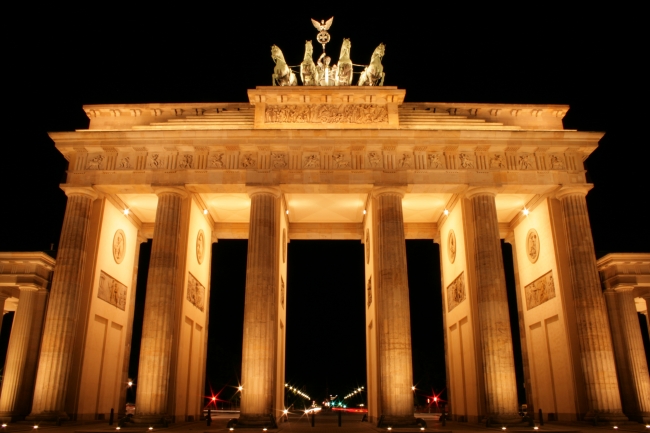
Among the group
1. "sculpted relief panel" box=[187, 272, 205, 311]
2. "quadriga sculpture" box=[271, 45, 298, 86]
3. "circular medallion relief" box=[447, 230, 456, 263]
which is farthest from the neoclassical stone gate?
Result: "quadriga sculpture" box=[271, 45, 298, 86]

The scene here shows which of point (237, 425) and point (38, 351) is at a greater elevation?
point (38, 351)

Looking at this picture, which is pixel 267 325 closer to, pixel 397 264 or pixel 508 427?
pixel 397 264

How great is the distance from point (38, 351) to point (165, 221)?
8301 mm

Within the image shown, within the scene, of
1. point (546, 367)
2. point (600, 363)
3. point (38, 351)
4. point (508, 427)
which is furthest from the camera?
point (546, 367)

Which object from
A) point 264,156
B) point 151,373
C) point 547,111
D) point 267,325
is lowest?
point 151,373

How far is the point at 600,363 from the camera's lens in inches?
870

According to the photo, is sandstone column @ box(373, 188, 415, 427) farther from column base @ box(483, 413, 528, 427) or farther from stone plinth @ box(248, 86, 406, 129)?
stone plinth @ box(248, 86, 406, 129)

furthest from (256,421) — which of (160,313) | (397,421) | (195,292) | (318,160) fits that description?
(318,160)

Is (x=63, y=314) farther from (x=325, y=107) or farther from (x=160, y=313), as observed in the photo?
(x=325, y=107)

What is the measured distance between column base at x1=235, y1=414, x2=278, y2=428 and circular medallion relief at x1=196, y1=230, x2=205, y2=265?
9.74 metres

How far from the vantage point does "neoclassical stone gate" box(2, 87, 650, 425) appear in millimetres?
22141

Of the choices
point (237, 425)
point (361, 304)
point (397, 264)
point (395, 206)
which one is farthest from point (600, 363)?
point (361, 304)

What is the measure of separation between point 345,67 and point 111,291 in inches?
651

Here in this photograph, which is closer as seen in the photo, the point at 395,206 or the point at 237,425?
the point at 237,425
